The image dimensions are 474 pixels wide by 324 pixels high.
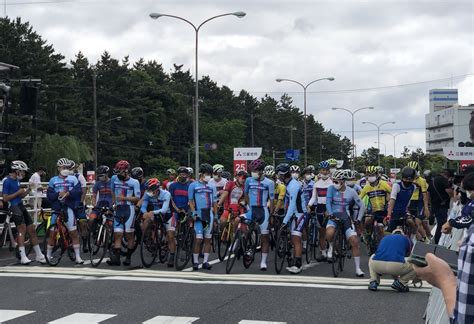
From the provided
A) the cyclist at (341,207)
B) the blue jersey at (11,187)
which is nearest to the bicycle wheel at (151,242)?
the blue jersey at (11,187)

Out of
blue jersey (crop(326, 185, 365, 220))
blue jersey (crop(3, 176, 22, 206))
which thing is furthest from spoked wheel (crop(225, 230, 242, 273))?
blue jersey (crop(3, 176, 22, 206))

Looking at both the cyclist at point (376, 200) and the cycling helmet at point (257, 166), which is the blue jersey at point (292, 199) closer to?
the cycling helmet at point (257, 166)

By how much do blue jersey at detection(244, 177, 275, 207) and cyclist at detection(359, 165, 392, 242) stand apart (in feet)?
10.9

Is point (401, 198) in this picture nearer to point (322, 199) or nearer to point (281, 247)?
point (322, 199)

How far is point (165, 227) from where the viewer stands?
1298cm

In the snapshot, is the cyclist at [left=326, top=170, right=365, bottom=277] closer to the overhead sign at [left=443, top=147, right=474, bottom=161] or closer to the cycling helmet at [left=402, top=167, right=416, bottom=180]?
the cycling helmet at [left=402, top=167, right=416, bottom=180]

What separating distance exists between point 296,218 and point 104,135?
2479 inches

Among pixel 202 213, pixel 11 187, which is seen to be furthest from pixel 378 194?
pixel 11 187

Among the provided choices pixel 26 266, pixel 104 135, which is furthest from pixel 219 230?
pixel 104 135

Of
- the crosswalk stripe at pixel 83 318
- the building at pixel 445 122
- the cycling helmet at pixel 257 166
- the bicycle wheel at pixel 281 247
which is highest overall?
the building at pixel 445 122

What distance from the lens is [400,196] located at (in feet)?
40.5

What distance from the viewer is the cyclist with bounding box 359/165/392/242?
47.2 ft

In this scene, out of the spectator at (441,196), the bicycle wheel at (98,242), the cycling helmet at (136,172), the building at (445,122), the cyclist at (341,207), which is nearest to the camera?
the cyclist at (341,207)

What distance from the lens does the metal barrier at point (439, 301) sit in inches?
191
